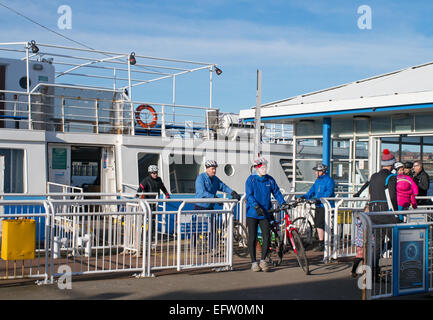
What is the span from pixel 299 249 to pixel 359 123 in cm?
643

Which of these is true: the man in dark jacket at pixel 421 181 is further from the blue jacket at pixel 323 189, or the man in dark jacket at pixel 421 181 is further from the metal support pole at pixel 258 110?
the metal support pole at pixel 258 110

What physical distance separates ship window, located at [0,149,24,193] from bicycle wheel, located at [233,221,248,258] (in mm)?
5689

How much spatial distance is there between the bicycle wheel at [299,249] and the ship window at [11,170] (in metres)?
7.48

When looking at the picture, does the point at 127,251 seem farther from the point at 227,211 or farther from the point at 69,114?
the point at 69,114

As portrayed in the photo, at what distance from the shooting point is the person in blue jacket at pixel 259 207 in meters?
9.17

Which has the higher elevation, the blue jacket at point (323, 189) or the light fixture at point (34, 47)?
the light fixture at point (34, 47)

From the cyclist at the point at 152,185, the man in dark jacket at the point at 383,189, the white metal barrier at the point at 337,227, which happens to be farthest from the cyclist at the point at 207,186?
the man in dark jacket at the point at 383,189

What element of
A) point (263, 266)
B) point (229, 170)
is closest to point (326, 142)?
point (229, 170)

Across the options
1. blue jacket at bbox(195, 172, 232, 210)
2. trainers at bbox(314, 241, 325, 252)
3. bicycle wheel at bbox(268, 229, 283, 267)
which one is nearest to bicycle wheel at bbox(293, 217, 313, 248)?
trainers at bbox(314, 241, 325, 252)

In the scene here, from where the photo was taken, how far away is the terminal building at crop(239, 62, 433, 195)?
1309cm

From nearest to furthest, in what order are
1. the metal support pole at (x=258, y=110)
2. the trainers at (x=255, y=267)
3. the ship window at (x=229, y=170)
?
the trainers at (x=255, y=267), the metal support pole at (x=258, y=110), the ship window at (x=229, y=170)

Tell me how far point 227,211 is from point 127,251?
2.43 meters

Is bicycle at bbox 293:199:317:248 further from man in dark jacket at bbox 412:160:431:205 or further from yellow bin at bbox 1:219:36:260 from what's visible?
yellow bin at bbox 1:219:36:260
